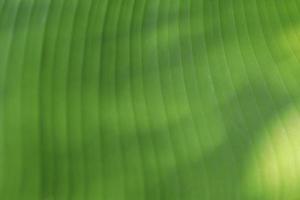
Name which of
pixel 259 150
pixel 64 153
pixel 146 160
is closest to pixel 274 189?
pixel 259 150

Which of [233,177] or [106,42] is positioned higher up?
[106,42]

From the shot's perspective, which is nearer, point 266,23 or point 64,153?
point 64,153

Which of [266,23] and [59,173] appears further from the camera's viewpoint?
[266,23]

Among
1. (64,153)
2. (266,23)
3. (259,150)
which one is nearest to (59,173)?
(64,153)

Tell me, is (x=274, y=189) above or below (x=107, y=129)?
below

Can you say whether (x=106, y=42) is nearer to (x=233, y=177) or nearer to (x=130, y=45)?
(x=130, y=45)

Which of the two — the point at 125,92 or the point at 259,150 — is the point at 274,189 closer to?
the point at 259,150
